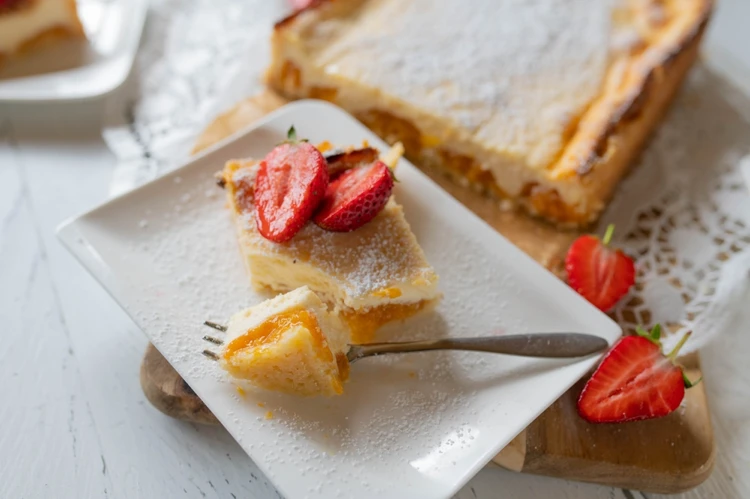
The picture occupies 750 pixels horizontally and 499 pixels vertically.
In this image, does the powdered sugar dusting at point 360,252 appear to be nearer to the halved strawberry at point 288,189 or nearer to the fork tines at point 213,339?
the halved strawberry at point 288,189

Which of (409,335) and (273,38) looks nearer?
(409,335)

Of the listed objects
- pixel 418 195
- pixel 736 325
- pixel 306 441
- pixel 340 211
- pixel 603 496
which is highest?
pixel 340 211

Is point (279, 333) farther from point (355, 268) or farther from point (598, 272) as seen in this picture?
point (598, 272)

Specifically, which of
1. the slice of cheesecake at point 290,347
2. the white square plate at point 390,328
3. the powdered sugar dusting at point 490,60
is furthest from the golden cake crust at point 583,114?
the slice of cheesecake at point 290,347

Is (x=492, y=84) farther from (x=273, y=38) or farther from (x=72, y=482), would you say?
(x=72, y=482)

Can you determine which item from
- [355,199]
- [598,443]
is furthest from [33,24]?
[598,443]

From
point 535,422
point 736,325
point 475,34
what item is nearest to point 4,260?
point 535,422

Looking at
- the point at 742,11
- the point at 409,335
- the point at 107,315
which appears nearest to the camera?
the point at 409,335
